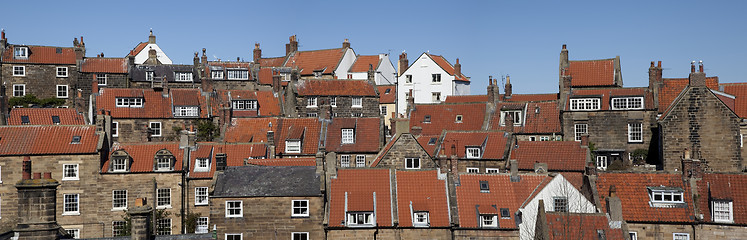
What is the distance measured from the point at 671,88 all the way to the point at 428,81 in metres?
28.6

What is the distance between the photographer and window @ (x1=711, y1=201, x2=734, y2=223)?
4459cm

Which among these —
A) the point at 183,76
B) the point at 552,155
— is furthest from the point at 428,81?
the point at 552,155

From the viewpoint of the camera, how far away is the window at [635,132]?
62156 mm

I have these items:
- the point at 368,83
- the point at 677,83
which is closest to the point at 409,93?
the point at 368,83

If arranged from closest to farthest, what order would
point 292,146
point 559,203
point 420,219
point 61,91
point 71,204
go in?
point 420,219, point 559,203, point 71,204, point 292,146, point 61,91

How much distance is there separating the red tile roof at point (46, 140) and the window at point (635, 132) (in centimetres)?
3469

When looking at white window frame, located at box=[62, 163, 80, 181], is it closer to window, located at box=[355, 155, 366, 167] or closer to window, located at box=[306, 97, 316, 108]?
window, located at box=[355, 155, 366, 167]

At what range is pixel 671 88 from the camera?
2489 inches

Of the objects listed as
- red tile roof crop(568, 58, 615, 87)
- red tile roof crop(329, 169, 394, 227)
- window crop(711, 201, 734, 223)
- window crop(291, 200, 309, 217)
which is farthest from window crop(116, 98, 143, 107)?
window crop(711, 201, 734, 223)

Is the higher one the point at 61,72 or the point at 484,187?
the point at 61,72

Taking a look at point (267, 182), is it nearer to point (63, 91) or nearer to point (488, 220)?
point (488, 220)

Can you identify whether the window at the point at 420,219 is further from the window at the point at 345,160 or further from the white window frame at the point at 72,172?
the white window frame at the point at 72,172

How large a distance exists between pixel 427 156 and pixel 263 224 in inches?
497

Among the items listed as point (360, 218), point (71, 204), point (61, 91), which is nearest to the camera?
point (360, 218)
